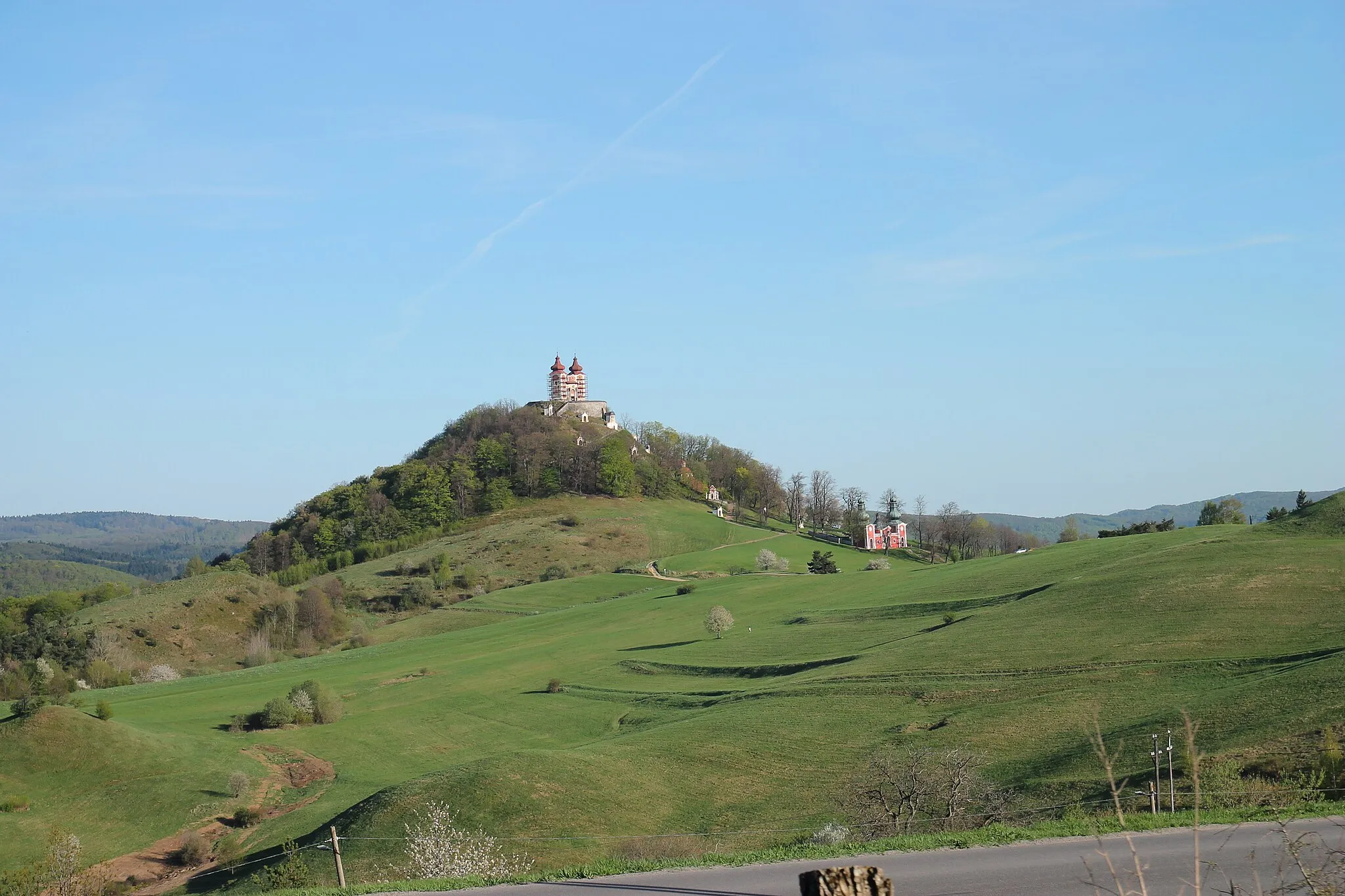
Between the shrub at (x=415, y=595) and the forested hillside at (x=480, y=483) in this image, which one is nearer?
the shrub at (x=415, y=595)

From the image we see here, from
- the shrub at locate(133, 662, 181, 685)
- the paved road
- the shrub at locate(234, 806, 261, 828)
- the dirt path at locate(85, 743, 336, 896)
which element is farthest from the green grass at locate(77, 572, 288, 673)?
the paved road

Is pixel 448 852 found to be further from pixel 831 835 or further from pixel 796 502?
pixel 796 502

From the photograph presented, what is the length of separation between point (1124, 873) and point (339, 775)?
41479 mm

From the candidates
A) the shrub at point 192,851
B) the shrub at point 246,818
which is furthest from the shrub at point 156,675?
the shrub at point 192,851

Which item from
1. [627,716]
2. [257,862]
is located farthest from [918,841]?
[627,716]

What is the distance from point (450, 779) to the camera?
36.2 m

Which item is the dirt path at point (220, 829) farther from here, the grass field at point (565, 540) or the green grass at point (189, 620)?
the grass field at point (565, 540)

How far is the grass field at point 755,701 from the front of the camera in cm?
3434

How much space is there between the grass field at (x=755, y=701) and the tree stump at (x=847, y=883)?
23.3 meters

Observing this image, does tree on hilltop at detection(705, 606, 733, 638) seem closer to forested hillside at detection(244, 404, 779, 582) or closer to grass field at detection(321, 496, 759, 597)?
grass field at detection(321, 496, 759, 597)

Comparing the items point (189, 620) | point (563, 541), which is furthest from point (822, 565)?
point (189, 620)

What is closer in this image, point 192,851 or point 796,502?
point 192,851

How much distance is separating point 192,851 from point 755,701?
24.4m

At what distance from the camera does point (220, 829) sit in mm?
41812
